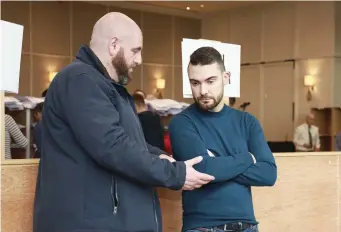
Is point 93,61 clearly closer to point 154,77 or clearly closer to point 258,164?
point 258,164

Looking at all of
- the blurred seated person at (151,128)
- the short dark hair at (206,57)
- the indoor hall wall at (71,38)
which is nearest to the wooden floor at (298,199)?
the short dark hair at (206,57)

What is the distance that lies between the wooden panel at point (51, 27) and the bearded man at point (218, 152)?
29.1ft

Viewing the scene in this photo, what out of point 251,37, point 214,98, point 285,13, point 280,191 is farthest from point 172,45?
point 214,98

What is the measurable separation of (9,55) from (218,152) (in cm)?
88

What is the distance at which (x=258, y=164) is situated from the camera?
1.95 meters

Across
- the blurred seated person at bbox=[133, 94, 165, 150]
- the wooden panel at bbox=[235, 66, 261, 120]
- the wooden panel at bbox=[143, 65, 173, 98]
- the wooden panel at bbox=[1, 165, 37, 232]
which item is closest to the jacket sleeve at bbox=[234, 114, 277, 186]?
the wooden panel at bbox=[1, 165, 37, 232]

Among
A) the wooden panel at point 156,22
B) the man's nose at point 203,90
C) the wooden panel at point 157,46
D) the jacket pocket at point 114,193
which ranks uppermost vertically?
the wooden panel at point 156,22

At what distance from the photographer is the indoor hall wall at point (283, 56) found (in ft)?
35.8

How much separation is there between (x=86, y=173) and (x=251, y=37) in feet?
36.5

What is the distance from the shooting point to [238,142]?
1961 mm

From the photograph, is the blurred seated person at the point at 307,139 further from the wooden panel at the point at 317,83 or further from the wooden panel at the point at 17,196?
the wooden panel at the point at 17,196

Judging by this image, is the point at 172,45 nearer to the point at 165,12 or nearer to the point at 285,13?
the point at 165,12

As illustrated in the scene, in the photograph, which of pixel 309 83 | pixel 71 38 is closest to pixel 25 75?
pixel 71 38

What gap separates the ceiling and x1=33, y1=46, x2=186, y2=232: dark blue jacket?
33.5 feet
